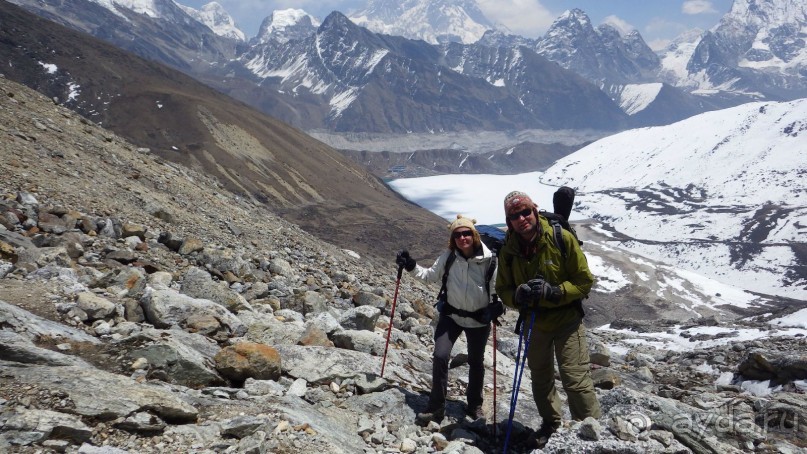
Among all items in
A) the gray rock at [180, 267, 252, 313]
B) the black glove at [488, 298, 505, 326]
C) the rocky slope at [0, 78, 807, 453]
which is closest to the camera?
the rocky slope at [0, 78, 807, 453]

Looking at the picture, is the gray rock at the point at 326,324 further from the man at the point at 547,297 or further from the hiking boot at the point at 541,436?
the hiking boot at the point at 541,436

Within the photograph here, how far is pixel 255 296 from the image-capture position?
1076 cm

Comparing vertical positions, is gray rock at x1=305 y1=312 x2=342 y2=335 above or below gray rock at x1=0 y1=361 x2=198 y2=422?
below

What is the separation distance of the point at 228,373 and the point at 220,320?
1.68m

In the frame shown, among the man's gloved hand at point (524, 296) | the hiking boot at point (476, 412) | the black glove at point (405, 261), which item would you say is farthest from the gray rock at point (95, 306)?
the man's gloved hand at point (524, 296)

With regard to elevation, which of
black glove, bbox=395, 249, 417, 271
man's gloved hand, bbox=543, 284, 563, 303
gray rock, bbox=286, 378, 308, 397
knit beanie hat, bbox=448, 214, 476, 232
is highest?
knit beanie hat, bbox=448, 214, 476, 232

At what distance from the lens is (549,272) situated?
541 cm

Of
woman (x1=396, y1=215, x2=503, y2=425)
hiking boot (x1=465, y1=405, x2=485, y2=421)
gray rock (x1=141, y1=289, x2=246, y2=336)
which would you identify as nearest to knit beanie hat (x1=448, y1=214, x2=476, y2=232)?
woman (x1=396, y1=215, x2=503, y2=425)

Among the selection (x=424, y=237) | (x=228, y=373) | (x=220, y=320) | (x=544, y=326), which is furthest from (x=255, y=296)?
(x=424, y=237)

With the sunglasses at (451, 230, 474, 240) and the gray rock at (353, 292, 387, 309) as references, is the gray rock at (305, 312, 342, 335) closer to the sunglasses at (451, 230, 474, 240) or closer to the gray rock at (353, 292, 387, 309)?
the sunglasses at (451, 230, 474, 240)

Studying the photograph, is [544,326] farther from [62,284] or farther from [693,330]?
[693,330]

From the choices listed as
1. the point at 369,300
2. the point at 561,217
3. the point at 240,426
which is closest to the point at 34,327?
the point at 240,426

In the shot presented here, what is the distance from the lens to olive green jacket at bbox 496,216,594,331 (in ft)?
17.7

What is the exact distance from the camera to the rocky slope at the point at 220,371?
432 centimetres
